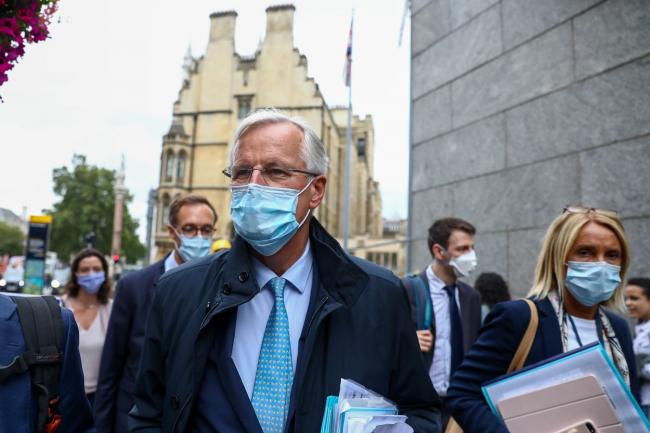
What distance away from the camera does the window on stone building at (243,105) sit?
45.8 metres

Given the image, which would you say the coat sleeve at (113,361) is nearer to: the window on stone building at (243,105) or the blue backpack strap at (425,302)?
the blue backpack strap at (425,302)

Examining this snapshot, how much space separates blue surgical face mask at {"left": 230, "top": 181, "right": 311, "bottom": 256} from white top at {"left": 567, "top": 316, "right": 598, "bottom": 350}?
141cm

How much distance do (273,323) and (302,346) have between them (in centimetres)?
15

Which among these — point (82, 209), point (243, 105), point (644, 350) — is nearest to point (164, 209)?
point (82, 209)

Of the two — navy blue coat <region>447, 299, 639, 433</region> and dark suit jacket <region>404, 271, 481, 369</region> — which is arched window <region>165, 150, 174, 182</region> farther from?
navy blue coat <region>447, 299, 639, 433</region>

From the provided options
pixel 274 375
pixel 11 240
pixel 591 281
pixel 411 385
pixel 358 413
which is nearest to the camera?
pixel 358 413

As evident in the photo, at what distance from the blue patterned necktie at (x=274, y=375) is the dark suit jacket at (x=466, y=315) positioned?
235 centimetres

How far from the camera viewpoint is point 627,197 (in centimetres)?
536

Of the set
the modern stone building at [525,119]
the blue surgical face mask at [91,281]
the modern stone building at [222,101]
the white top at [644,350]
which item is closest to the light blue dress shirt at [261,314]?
the white top at [644,350]

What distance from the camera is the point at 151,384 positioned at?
199cm

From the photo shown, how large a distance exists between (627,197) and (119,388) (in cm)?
495

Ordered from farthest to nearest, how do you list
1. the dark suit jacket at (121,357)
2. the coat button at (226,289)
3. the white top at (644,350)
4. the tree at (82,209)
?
the tree at (82,209) < the dark suit jacket at (121,357) < the white top at (644,350) < the coat button at (226,289)

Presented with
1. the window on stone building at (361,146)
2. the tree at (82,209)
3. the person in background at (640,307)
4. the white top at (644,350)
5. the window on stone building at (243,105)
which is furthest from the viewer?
the window on stone building at (361,146)

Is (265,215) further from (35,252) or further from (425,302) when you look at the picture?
(35,252)
